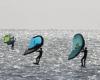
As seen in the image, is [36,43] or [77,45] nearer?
[77,45]

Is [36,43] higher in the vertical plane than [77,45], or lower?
higher

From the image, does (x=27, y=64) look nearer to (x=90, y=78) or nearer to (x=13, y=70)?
(x=13, y=70)

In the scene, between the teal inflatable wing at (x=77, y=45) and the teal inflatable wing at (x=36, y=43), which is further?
the teal inflatable wing at (x=36, y=43)

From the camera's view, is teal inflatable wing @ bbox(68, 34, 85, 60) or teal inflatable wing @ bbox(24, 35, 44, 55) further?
teal inflatable wing @ bbox(24, 35, 44, 55)

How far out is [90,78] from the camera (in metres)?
41.8

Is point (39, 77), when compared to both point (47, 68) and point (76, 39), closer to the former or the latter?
point (47, 68)

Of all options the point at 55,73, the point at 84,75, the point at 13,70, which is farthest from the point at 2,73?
the point at 84,75

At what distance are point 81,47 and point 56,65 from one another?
13.9ft

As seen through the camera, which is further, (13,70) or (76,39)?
(76,39)

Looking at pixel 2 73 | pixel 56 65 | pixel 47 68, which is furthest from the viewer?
pixel 56 65

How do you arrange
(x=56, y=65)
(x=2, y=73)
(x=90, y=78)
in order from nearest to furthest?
(x=90, y=78)
(x=2, y=73)
(x=56, y=65)

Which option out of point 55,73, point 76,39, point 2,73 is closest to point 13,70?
point 2,73

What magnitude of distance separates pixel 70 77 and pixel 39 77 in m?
3.30

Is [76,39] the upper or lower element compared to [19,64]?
upper
